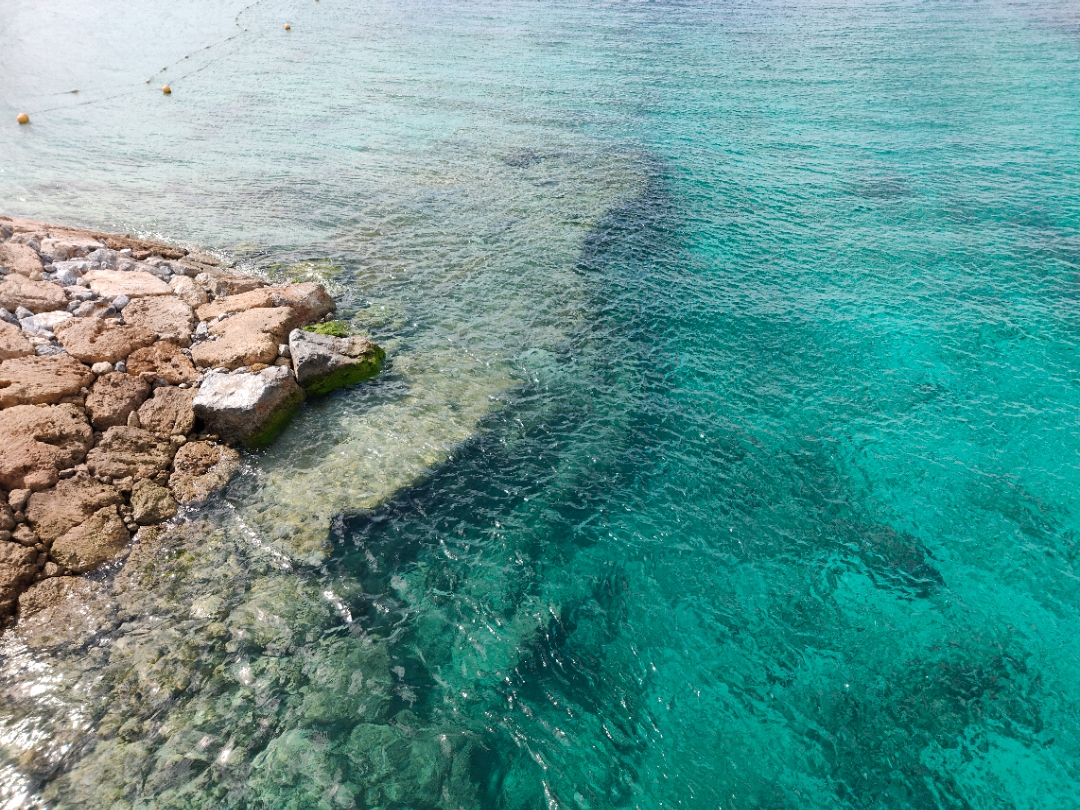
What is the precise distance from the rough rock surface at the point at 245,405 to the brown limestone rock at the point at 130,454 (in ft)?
3.52

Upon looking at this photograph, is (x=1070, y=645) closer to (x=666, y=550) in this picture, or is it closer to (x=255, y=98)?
(x=666, y=550)

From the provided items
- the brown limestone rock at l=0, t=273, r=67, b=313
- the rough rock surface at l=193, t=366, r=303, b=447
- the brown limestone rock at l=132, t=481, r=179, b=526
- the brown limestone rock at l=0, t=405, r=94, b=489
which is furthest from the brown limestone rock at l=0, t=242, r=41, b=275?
the brown limestone rock at l=132, t=481, r=179, b=526

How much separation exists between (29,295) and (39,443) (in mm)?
5674

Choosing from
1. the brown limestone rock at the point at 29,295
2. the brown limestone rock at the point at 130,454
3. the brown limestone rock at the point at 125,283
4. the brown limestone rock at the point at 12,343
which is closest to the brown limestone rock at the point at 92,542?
the brown limestone rock at the point at 130,454

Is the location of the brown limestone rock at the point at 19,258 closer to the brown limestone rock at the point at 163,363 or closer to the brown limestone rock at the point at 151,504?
the brown limestone rock at the point at 163,363

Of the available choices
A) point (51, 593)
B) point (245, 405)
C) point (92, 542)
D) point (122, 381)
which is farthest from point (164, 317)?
point (51, 593)

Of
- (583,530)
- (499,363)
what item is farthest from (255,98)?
(583,530)

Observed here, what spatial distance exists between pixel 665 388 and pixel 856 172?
16568 millimetres

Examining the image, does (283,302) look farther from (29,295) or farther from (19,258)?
(19,258)

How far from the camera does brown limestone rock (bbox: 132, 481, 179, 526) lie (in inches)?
485

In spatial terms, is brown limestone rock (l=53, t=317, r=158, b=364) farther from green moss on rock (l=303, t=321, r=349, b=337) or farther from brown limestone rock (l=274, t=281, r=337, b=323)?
green moss on rock (l=303, t=321, r=349, b=337)

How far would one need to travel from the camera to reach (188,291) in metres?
17.6

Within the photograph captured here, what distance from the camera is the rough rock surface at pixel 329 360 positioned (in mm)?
15367

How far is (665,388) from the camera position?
639 inches
